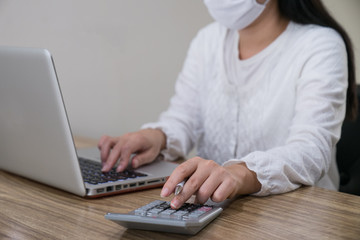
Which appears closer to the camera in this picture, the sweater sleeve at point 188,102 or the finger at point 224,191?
the finger at point 224,191

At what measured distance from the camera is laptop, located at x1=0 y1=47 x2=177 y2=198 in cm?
64

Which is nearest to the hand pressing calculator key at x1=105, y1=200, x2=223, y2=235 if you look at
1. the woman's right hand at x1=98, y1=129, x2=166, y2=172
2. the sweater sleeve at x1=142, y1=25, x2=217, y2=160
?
the woman's right hand at x1=98, y1=129, x2=166, y2=172

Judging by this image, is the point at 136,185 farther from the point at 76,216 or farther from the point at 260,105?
the point at 260,105

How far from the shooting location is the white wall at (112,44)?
4.79 ft

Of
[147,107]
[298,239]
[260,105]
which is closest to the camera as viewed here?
[298,239]

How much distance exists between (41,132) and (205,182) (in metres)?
0.28

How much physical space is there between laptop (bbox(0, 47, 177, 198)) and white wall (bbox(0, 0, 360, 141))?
738 millimetres

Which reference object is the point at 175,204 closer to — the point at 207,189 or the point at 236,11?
the point at 207,189

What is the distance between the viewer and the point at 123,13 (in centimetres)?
158

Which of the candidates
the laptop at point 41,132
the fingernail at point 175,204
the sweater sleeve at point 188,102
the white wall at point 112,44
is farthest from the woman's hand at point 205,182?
the white wall at point 112,44

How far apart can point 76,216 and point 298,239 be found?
1.05 ft

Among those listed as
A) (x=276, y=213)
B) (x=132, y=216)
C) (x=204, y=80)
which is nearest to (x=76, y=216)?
(x=132, y=216)

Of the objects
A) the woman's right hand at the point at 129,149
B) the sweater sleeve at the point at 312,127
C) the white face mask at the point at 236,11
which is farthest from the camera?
the white face mask at the point at 236,11

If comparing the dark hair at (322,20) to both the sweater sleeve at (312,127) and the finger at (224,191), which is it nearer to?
the sweater sleeve at (312,127)
